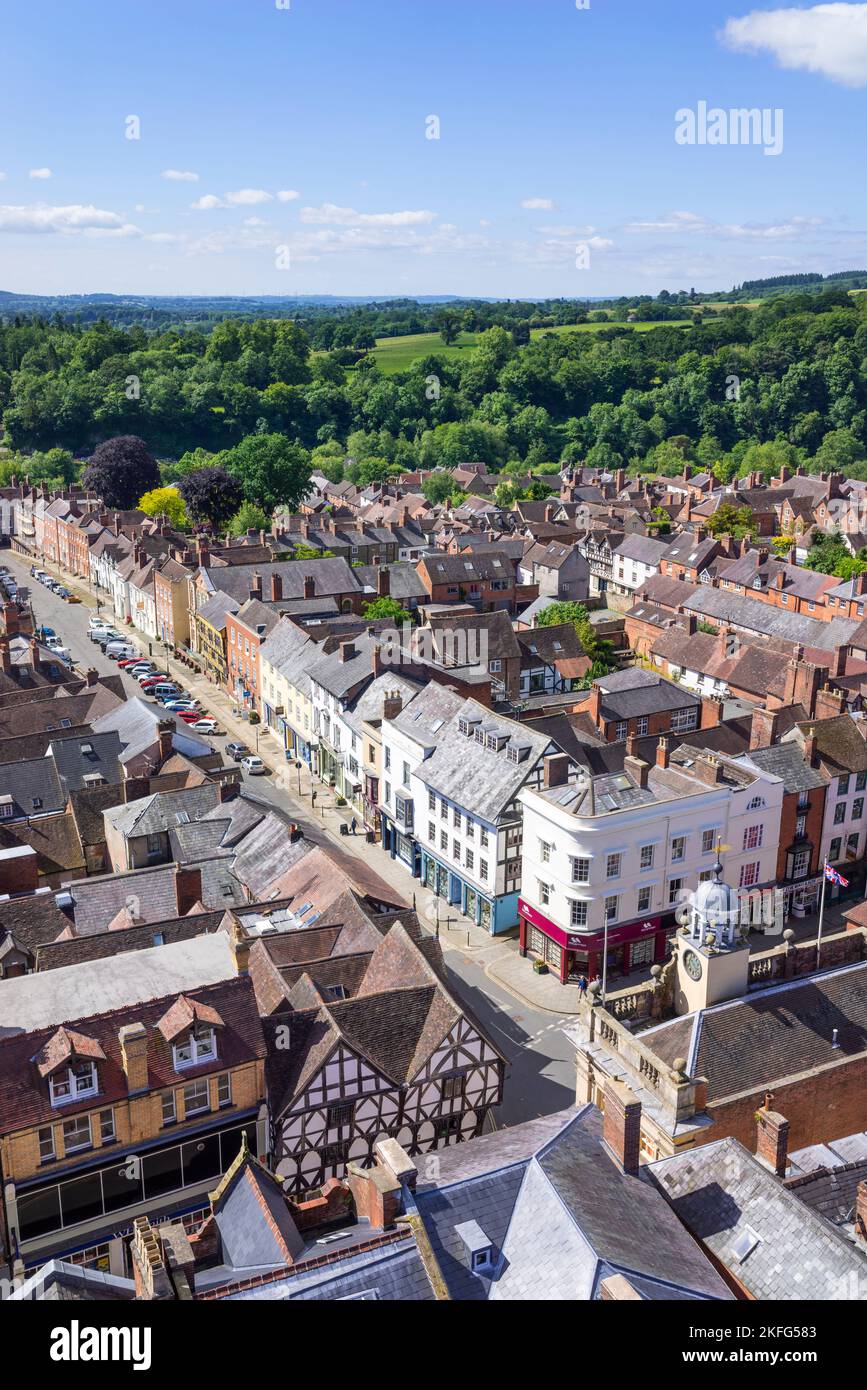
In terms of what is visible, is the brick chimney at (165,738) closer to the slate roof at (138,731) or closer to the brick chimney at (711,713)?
the slate roof at (138,731)

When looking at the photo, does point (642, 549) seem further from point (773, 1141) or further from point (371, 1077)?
point (773, 1141)

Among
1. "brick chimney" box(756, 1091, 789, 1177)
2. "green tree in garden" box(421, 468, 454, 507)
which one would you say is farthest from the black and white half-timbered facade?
"green tree in garden" box(421, 468, 454, 507)

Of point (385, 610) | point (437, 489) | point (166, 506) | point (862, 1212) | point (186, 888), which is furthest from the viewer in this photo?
point (437, 489)

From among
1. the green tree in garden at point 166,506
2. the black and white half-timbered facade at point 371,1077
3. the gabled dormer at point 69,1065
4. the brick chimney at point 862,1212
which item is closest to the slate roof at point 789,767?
the black and white half-timbered facade at point 371,1077

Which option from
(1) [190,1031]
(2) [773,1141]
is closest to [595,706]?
(1) [190,1031]
